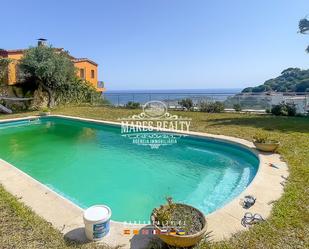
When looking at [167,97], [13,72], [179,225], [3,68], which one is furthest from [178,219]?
[13,72]

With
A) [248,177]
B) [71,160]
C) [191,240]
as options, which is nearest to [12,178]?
[71,160]

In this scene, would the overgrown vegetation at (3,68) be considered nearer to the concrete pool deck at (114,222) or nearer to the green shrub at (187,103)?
the green shrub at (187,103)

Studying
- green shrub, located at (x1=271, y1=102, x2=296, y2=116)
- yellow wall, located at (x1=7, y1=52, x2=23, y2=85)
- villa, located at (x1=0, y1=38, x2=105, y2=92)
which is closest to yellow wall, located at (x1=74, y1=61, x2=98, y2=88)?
villa, located at (x1=0, y1=38, x2=105, y2=92)

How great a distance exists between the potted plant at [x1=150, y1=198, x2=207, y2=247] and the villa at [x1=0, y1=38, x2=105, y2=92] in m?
17.8

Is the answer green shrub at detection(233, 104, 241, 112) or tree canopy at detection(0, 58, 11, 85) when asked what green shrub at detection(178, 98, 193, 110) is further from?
tree canopy at detection(0, 58, 11, 85)

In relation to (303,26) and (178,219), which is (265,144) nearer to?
(178,219)

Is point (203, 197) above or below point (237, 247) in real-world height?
below

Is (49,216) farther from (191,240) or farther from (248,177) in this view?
(248,177)

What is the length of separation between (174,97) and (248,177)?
36.7 feet

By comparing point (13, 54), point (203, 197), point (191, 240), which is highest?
point (13, 54)

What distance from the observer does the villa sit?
655 inches

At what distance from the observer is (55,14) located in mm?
15328

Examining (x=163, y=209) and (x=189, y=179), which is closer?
(x=163, y=209)

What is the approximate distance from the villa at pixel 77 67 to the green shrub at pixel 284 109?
1474 centimetres
